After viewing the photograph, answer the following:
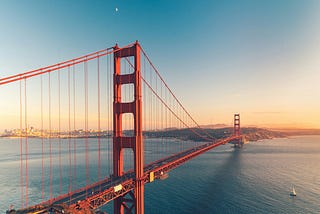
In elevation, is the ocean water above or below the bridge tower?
below

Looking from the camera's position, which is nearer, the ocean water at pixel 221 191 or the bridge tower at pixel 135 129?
the bridge tower at pixel 135 129

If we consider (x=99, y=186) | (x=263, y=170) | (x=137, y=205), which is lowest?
(x=263, y=170)

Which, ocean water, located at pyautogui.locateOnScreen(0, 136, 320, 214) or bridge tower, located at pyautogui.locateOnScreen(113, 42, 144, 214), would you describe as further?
ocean water, located at pyautogui.locateOnScreen(0, 136, 320, 214)

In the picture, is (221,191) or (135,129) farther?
(221,191)

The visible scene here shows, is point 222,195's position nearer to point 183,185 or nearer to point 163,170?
point 183,185

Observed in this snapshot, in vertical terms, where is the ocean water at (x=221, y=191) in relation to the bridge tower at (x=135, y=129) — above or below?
below

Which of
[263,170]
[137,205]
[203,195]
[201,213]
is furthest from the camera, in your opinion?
[263,170]

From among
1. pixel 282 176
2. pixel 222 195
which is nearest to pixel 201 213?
pixel 222 195

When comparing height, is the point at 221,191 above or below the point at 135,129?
below
